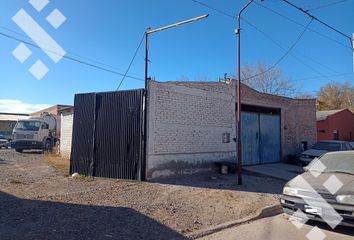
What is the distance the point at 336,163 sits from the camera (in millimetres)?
7812

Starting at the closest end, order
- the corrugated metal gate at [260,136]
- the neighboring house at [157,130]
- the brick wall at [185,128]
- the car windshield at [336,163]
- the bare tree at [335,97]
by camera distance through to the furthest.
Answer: the car windshield at [336,163] → the neighboring house at [157,130] → the brick wall at [185,128] → the corrugated metal gate at [260,136] → the bare tree at [335,97]

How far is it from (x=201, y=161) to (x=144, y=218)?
6.66 meters

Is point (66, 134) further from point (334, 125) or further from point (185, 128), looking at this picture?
point (334, 125)

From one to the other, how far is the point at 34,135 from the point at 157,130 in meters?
14.6

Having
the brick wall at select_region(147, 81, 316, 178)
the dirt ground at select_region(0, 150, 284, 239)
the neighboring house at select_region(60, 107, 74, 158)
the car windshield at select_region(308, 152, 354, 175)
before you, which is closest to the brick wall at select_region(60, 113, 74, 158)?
the neighboring house at select_region(60, 107, 74, 158)

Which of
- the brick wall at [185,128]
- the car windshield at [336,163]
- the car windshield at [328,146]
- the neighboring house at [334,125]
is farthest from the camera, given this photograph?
the neighboring house at [334,125]

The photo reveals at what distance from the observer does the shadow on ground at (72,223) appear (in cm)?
547

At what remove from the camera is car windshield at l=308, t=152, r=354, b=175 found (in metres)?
7.38

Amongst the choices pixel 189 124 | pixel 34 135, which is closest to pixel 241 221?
pixel 189 124

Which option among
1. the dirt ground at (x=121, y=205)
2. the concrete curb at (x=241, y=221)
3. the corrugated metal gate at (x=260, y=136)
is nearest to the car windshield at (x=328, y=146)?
the corrugated metal gate at (x=260, y=136)

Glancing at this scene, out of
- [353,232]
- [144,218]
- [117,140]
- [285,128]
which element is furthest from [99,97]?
[285,128]

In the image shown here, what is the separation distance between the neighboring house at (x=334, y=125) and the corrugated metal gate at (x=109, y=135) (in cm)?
2671

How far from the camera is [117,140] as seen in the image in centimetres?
1134

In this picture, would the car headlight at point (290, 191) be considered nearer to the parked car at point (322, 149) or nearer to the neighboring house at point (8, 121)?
the parked car at point (322, 149)
